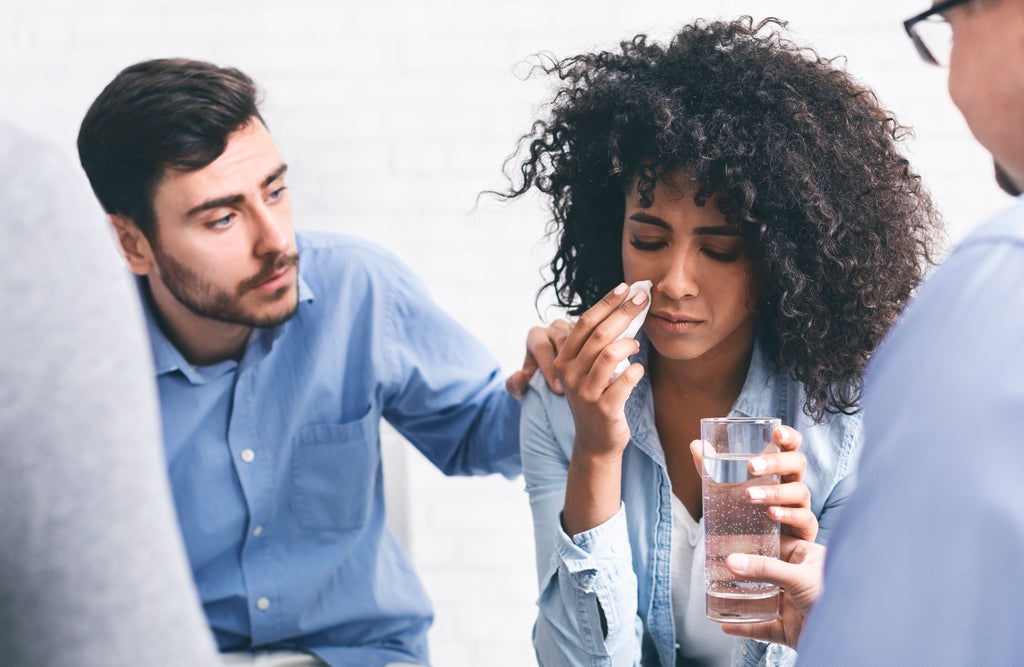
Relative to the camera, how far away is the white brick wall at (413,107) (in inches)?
85.9

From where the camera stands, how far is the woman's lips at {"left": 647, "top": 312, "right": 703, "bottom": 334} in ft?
4.32

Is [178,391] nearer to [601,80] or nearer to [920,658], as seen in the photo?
[601,80]

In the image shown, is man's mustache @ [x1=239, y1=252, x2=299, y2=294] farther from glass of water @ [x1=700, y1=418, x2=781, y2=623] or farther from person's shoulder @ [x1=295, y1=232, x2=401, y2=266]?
glass of water @ [x1=700, y1=418, x2=781, y2=623]

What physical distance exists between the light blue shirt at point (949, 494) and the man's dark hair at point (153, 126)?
1.41m

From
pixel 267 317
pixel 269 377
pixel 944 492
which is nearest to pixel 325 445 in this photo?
pixel 269 377

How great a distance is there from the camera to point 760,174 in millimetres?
1318

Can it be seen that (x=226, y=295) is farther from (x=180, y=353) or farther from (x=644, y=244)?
(x=644, y=244)

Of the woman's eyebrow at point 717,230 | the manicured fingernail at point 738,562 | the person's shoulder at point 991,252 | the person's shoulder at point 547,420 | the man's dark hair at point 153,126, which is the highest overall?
the man's dark hair at point 153,126

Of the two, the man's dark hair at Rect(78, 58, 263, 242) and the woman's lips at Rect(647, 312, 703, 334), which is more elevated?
the man's dark hair at Rect(78, 58, 263, 242)

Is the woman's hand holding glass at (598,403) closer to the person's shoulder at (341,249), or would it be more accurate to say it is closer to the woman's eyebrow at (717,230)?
the woman's eyebrow at (717,230)

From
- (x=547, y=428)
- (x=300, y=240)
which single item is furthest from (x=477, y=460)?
(x=300, y=240)

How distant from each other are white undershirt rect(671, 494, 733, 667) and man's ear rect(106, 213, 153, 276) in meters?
1.08

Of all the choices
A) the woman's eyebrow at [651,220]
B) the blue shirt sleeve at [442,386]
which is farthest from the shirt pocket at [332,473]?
the woman's eyebrow at [651,220]

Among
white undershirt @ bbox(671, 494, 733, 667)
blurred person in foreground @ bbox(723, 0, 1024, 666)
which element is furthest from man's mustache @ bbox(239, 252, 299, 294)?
blurred person in foreground @ bbox(723, 0, 1024, 666)
